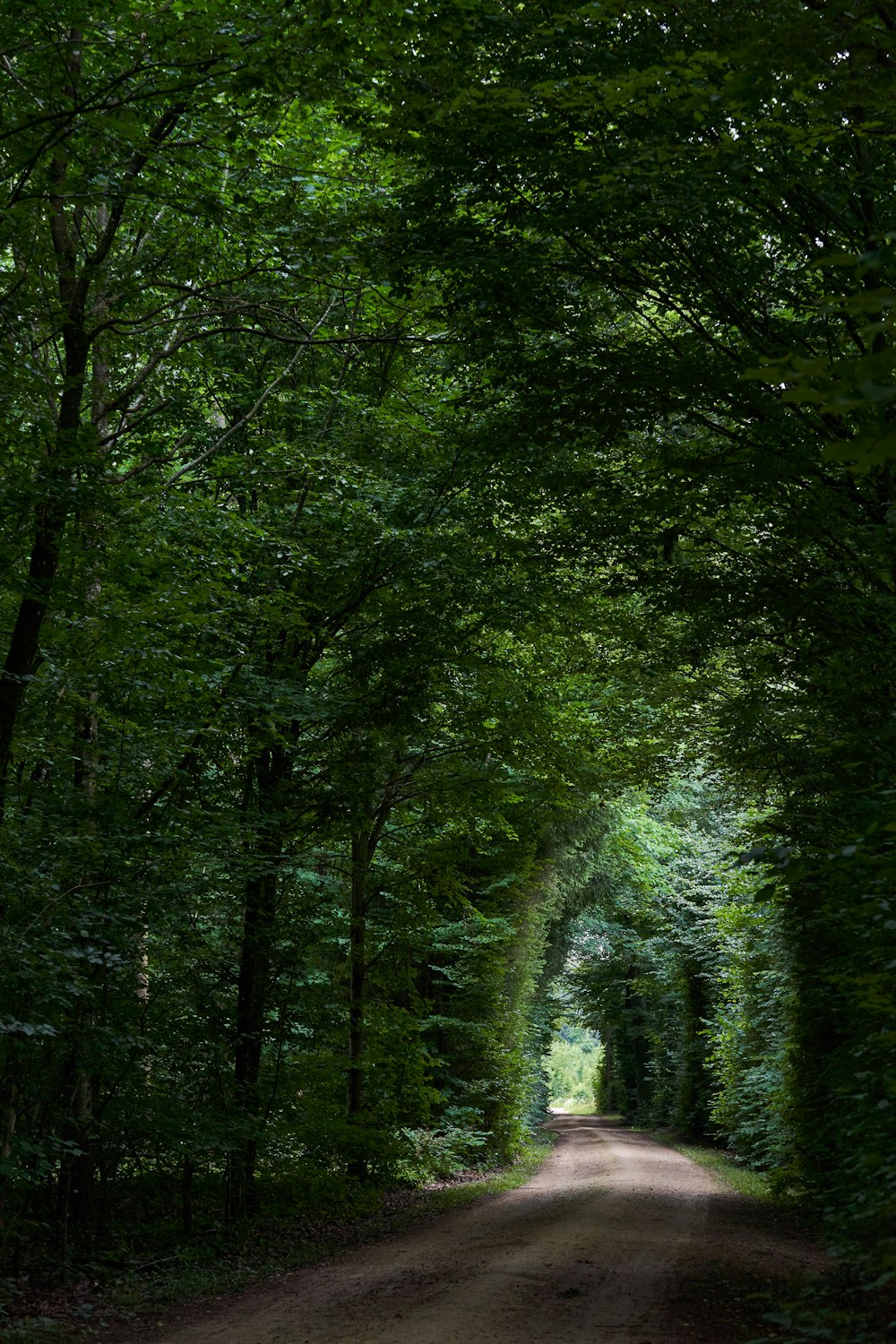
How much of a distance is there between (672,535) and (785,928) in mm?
6898

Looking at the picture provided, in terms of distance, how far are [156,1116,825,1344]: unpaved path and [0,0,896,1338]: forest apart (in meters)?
1.17

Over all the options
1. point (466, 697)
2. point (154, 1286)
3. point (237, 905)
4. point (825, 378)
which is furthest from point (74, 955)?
point (466, 697)

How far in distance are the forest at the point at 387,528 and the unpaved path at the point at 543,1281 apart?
117 cm

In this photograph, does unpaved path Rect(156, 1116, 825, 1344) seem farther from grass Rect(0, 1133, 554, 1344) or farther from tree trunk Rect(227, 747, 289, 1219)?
tree trunk Rect(227, 747, 289, 1219)

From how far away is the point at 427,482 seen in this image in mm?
12102

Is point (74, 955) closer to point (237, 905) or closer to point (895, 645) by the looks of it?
point (237, 905)

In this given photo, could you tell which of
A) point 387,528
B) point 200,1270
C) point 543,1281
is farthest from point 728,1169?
point 387,528

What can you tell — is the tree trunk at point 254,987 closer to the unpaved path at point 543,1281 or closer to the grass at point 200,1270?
the grass at point 200,1270

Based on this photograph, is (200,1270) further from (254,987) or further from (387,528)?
(387,528)

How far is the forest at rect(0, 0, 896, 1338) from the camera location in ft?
21.9

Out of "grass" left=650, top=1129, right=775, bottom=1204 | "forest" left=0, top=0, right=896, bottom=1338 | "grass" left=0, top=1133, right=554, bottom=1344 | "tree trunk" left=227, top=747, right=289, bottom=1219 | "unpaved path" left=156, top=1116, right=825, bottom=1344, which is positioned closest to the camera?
"forest" left=0, top=0, right=896, bottom=1338

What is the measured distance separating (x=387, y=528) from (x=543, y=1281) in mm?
7360

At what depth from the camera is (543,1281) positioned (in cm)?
866

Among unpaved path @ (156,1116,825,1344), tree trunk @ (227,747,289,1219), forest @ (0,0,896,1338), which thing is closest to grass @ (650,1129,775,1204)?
forest @ (0,0,896,1338)
